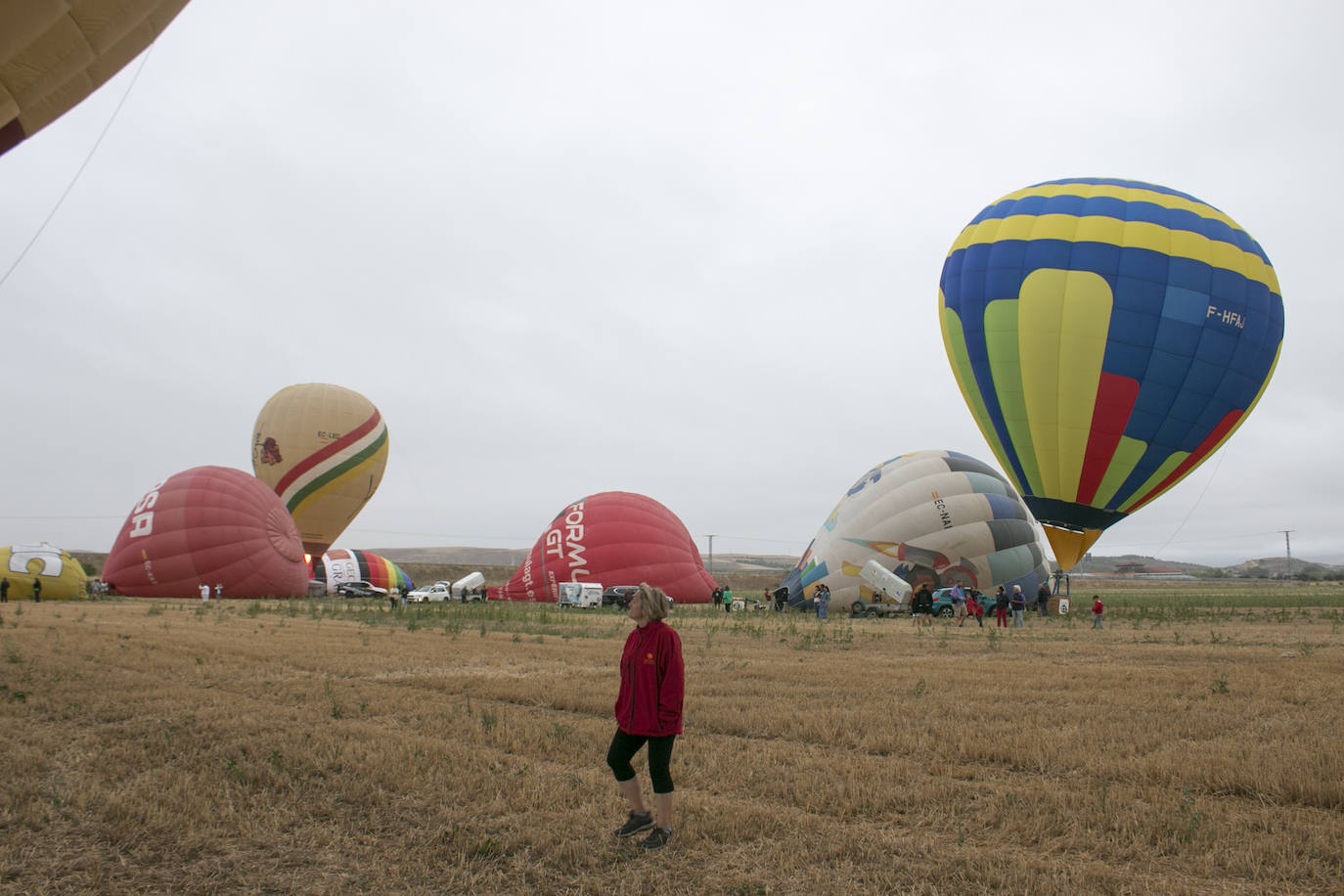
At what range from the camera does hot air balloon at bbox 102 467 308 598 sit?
Answer: 28.9 m

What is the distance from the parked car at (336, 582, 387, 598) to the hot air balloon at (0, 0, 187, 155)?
36.1 m

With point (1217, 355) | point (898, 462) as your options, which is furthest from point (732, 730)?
point (898, 462)

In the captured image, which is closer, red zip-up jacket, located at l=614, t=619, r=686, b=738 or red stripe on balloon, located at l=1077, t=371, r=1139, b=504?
red zip-up jacket, located at l=614, t=619, r=686, b=738

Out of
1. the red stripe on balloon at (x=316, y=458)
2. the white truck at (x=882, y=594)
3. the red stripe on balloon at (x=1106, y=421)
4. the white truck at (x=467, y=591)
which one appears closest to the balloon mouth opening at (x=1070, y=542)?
the red stripe on balloon at (x=1106, y=421)

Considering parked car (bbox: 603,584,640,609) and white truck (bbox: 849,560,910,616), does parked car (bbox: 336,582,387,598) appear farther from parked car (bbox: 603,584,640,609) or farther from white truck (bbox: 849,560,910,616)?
white truck (bbox: 849,560,910,616)

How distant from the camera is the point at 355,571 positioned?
43.4m

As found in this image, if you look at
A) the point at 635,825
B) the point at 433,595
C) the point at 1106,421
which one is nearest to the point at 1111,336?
the point at 1106,421

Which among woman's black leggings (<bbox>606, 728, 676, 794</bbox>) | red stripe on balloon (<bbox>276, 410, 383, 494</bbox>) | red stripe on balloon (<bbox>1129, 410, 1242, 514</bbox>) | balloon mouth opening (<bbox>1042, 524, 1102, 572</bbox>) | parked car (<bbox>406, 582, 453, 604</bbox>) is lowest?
parked car (<bbox>406, 582, 453, 604</bbox>)

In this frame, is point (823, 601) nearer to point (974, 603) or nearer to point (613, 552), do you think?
point (974, 603)

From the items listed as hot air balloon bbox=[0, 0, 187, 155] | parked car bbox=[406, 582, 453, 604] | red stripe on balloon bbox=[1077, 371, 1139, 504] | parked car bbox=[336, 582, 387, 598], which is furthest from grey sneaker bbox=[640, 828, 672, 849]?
parked car bbox=[336, 582, 387, 598]

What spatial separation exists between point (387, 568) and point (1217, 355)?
3799 cm

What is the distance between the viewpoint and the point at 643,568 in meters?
32.4

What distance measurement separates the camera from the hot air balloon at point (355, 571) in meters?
41.3

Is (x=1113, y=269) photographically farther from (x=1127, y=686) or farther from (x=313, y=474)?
(x=313, y=474)
